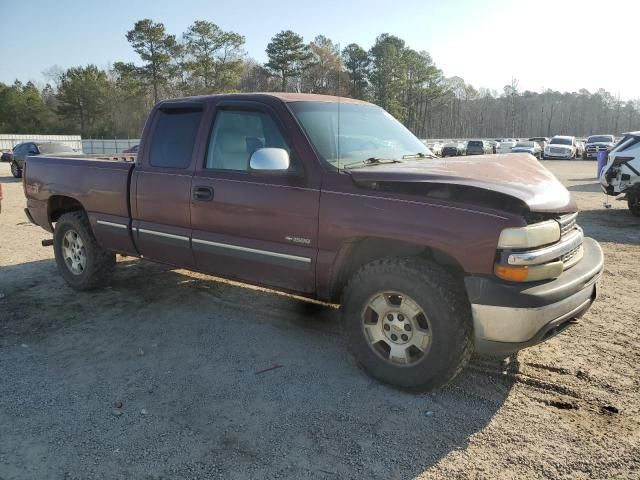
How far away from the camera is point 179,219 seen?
458 centimetres

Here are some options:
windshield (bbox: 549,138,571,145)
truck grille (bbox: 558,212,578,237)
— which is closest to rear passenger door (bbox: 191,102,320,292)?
truck grille (bbox: 558,212,578,237)

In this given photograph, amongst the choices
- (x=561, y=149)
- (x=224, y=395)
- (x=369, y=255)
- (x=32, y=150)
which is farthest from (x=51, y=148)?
(x=561, y=149)

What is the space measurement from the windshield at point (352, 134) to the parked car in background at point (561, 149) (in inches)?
1508

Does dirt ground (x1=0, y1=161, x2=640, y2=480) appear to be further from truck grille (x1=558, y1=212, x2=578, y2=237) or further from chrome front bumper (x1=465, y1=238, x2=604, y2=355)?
truck grille (x1=558, y1=212, x2=578, y2=237)

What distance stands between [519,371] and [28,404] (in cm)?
348

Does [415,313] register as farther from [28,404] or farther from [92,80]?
[92,80]

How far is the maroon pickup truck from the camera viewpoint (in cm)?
306

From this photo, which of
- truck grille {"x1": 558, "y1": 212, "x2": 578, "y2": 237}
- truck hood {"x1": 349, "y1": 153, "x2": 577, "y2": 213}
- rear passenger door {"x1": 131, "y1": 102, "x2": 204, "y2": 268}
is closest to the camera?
truck hood {"x1": 349, "y1": 153, "x2": 577, "y2": 213}

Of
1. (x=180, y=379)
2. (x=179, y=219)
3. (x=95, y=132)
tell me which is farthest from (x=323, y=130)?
(x=95, y=132)

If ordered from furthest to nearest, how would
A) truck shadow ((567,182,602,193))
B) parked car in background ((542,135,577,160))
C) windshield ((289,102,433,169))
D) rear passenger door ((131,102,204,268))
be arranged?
parked car in background ((542,135,577,160)) < truck shadow ((567,182,602,193)) < rear passenger door ((131,102,204,268)) < windshield ((289,102,433,169))

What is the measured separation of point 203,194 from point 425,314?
7.18 ft

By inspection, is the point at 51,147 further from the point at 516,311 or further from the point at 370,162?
the point at 516,311

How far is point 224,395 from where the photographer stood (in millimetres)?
3467

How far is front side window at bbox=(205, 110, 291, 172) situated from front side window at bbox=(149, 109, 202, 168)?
0.28 m
